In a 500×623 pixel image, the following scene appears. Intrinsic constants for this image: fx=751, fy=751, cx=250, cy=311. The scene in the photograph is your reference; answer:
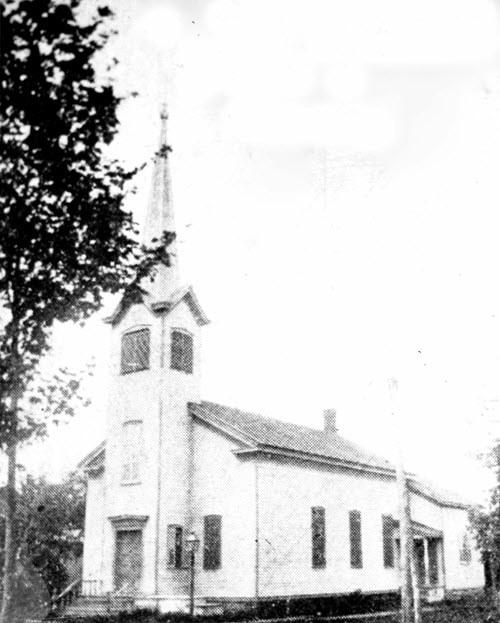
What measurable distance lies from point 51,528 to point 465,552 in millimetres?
23308

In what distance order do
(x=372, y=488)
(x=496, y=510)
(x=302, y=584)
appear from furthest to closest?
(x=372, y=488), (x=302, y=584), (x=496, y=510)

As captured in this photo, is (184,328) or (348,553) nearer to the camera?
(184,328)

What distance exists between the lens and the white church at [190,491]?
2641 centimetres

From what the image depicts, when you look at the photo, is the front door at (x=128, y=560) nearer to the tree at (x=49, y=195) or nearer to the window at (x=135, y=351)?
the window at (x=135, y=351)

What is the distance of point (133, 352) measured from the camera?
2883 centimetres

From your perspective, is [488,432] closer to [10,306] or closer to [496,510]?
[496,510]

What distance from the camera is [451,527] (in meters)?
37.6

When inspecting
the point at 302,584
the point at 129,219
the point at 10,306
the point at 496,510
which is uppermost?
the point at 129,219

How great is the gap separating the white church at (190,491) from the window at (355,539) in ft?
0.17

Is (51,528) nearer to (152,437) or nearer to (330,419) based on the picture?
(330,419)

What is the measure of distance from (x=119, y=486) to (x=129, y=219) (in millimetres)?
19388

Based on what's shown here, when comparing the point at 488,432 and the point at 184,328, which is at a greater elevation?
the point at 184,328

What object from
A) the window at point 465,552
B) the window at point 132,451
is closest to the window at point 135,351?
the window at point 132,451

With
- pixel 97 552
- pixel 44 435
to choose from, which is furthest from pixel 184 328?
pixel 44 435
